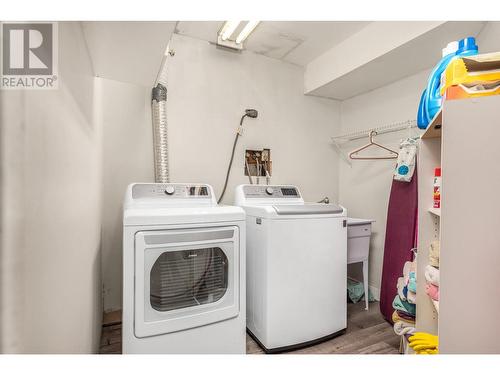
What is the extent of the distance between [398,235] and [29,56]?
241cm

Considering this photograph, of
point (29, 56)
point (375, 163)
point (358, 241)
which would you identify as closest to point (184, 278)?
point (29, 56)

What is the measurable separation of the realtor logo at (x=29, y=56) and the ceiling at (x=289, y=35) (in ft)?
5.43

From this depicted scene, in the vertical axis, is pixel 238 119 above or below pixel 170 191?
above

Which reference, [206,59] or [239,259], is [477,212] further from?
[206,59]

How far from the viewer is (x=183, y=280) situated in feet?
4.69

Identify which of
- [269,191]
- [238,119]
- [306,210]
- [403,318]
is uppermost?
[238,119]

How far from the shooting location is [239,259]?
59.9 inches

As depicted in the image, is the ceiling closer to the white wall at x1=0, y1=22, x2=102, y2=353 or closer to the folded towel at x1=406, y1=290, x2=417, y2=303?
the white wall at x1=0, y1=22, x2=102, y2=353

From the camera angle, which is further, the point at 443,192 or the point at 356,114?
the point at 356,114

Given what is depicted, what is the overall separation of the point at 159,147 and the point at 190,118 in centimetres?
44

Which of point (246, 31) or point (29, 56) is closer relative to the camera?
point (29, 56)

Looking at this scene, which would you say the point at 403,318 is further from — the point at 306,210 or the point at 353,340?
the point at 306,210
